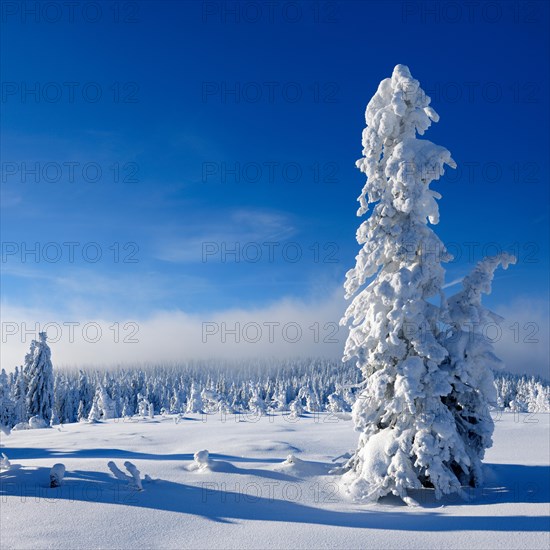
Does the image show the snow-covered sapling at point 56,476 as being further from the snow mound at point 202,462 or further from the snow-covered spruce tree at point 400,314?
the snow-covered spruce tree at point 400,314

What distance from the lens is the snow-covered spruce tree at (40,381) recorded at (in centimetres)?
4675

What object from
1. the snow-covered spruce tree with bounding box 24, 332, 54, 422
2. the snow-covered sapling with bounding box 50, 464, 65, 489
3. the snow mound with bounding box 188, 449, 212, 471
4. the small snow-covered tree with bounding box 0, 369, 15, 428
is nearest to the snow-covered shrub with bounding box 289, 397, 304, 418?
the snow mound with bounding box 188, 449, 212, 471

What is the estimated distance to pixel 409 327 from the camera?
38.1 feet

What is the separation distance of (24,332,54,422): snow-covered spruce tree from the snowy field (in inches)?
1350

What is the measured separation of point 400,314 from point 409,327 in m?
0.49

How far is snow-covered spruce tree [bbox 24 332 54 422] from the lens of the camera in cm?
4675

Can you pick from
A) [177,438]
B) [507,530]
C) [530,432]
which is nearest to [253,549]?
[507,530]

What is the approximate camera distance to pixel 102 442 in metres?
19.8

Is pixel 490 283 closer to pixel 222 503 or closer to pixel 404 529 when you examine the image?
pixel 404 529

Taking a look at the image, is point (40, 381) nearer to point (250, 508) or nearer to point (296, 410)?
point (296, 410)

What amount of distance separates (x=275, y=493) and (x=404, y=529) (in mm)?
3462

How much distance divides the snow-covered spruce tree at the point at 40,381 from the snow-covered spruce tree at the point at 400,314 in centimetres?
4259

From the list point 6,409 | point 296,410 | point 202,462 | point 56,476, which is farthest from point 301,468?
point 6,409

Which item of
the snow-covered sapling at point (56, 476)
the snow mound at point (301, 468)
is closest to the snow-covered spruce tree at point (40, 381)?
the snow-covered sapling at point (56, 476)
